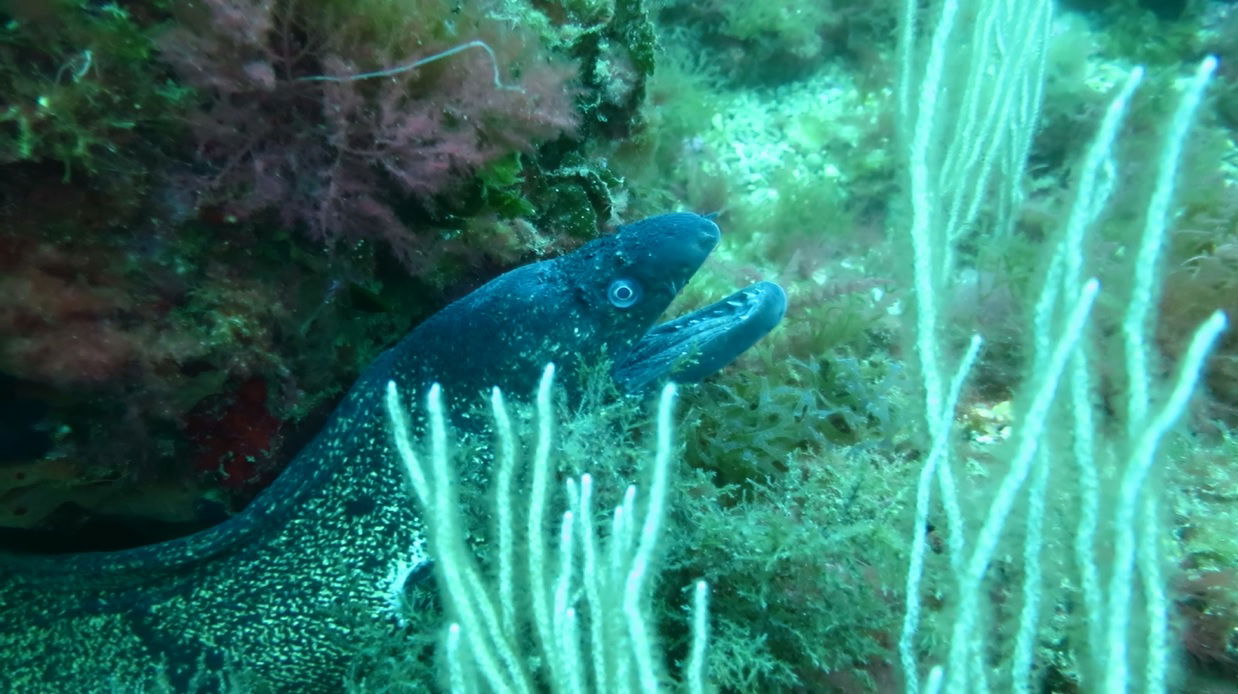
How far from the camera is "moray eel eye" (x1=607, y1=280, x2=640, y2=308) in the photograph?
106 inches

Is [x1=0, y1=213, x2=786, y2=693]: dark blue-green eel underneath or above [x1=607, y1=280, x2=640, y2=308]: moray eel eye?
underneath

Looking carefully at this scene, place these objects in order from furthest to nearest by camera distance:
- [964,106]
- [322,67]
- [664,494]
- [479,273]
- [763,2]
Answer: [763,2] → [964,106] → [479,273] → [322,67] → [664,494]

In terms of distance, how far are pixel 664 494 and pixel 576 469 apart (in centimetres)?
85

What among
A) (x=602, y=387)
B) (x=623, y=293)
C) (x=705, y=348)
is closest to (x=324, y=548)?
(x=602, y=387)

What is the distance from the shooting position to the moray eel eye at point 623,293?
2.71 metres

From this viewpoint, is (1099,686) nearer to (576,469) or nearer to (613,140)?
(576,469)

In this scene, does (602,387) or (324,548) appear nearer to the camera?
(602,387)

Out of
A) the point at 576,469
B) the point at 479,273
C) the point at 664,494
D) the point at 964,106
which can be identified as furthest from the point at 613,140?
the point at 664,494

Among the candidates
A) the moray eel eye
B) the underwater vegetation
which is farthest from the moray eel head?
the underwater vegetation

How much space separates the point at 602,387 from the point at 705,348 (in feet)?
1.57

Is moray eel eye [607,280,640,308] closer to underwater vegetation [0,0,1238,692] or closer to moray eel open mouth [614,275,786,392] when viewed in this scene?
moray eel open mouth [614,275,786,392]

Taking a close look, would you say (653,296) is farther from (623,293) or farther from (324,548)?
(324,548)

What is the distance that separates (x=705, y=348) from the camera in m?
2.71

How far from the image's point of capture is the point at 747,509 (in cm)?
242
